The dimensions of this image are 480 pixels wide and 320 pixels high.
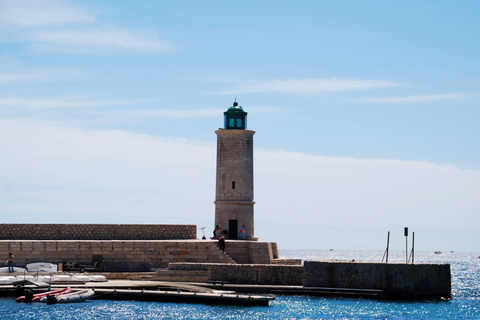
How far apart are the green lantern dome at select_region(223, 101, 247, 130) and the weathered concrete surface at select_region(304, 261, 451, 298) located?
9565 mm

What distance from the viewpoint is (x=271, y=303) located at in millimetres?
33281

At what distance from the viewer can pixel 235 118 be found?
42.3 metres

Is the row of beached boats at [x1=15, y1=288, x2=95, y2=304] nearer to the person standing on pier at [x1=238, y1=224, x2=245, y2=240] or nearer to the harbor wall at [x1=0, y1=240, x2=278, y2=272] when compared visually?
the harbor wall at [x1=0, y1=240, x2=278, y2=272]

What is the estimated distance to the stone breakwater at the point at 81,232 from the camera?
38.7 m

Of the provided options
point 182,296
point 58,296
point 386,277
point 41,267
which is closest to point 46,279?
point 41,267

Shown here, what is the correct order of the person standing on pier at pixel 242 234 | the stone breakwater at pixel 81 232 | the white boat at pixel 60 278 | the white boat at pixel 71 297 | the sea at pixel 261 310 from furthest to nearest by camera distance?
the person standing on pier at pixel 242 234 < the stone breakwater at pixel 81 232 < the white boat at pixel 60 278 < the white boat at pixel 71 297 < the sea at pixel 261 310

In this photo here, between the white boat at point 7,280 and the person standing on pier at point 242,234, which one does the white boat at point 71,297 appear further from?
the person standing on pier at point 242,234

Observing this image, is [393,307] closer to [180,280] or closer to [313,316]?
[313,316]

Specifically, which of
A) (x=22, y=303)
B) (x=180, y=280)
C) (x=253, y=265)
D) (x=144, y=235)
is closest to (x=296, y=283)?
(x=253, y=265)

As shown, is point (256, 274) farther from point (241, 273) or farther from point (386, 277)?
point (386, 277)

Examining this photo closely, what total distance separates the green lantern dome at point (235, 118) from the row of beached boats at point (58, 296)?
40.6ft

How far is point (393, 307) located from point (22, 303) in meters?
13.8

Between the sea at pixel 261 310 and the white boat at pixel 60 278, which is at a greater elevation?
the white boat at pixel 60 278

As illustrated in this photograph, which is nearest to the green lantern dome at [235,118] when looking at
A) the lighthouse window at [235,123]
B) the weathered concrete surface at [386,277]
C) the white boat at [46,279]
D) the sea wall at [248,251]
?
the lighthouse window at [235,123]
